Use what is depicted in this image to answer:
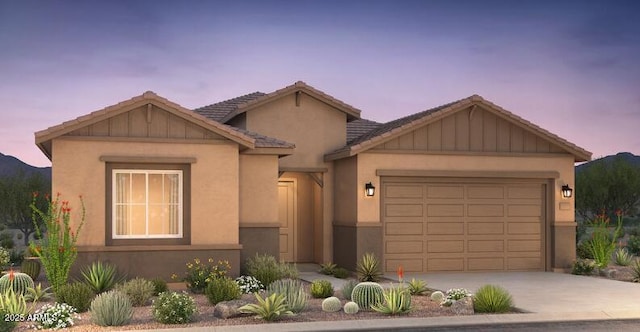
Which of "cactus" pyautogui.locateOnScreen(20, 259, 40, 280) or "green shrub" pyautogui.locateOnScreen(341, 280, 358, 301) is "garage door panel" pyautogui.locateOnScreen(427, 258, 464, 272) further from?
"cactus" pyautogui.locateOnScreen(20, 259, 40, 280)

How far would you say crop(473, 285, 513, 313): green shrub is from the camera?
544 inches

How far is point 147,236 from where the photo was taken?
58.3 feet

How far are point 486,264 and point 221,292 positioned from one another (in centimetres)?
917

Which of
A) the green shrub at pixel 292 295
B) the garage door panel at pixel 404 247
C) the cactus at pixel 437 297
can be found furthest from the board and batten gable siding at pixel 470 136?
the green shrub at pixel 292 295

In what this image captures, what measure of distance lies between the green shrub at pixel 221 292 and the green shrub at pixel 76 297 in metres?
2.07

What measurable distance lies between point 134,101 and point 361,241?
6.67 metres

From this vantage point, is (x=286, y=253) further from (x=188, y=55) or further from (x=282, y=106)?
(x=188, y=55)

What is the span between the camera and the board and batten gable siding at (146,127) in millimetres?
17453

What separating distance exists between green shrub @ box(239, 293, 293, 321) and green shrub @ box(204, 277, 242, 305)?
60.1 inches

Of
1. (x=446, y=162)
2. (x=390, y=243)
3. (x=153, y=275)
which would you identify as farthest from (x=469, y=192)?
(x=153, y=275)

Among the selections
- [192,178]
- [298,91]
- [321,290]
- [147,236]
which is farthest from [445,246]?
[147,236]

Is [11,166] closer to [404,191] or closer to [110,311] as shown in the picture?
[404,191]

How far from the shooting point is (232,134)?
17984 mm

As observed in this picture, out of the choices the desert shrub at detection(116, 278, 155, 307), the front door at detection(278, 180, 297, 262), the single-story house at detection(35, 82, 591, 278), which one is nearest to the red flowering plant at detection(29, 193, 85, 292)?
the single-story house at detection(35, 82, 591, 278)
